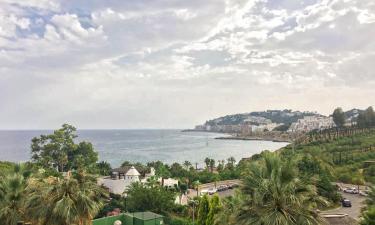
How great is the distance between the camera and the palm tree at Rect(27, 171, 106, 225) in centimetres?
1438

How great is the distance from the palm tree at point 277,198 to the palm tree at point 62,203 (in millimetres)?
6528

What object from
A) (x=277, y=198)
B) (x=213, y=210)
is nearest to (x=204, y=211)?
(x=213, y=210)

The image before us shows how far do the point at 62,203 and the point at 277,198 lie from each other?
8.21 meters

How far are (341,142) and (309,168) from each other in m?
34.5

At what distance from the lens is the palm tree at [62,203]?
566 inches

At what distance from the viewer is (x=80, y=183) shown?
15773 mm

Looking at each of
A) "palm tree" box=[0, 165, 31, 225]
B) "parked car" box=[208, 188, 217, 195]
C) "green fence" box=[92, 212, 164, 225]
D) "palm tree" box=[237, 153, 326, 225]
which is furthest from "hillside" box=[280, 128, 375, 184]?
"palm tree" box=[0, 165, 31, 225]

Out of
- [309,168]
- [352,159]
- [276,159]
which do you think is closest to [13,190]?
[276,159]

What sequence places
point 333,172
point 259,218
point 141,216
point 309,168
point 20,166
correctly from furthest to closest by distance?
point 333,172 → point 309,168 → point 141,216 → point 20,166 → point 259,218

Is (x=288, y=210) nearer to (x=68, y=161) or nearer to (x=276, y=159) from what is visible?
(x=276, y=159)

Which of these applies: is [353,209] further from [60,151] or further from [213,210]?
[60,151]

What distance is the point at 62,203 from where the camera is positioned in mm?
14344

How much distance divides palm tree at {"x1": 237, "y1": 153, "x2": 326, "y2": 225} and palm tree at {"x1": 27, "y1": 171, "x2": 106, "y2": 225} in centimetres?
653

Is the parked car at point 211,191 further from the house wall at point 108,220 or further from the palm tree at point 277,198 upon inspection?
the palm tree at point 277,198
